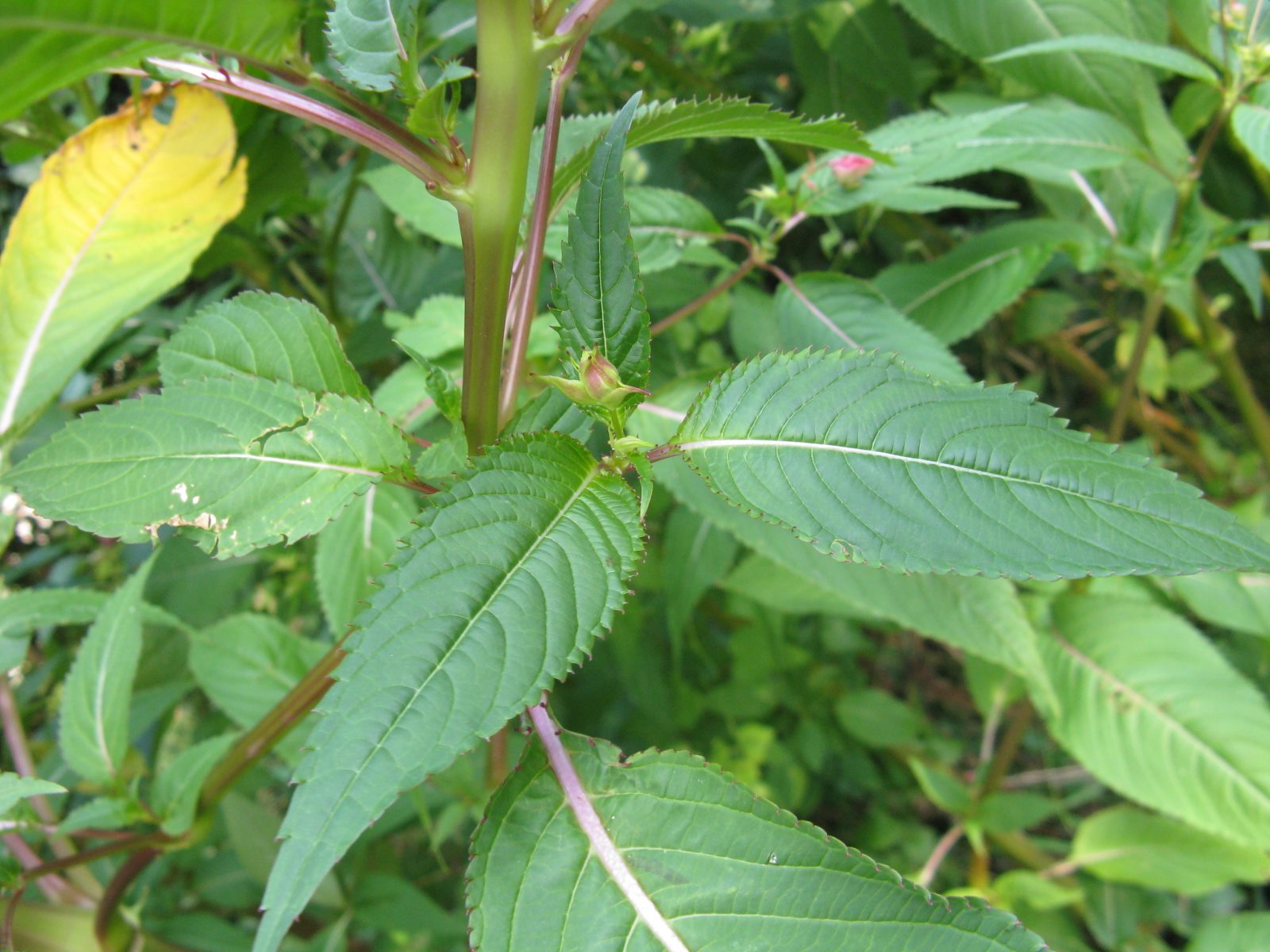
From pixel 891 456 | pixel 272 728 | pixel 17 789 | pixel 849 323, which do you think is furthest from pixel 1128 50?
pixel 17 789

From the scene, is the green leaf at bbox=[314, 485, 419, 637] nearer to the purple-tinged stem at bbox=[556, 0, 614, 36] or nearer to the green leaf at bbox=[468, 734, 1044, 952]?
the green leaf at bbox=[468, 734, 1044, 952]

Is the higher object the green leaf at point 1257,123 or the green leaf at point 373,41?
the green leaf at point 373,41

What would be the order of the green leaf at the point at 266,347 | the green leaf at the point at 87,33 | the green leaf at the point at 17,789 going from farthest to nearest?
the green leaf at the point at 266,347 < the green leaf at the point at 17,789 < the green leaf at the point at 87,33

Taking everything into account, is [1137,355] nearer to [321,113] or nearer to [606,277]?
[606,277]

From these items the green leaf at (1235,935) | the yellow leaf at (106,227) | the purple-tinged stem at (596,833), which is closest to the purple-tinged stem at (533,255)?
the purple-tinged stem at (596,833)

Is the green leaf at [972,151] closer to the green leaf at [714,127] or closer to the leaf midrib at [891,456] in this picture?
the green leaf at [714,127]

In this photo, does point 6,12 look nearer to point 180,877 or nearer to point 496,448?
point 496,448
